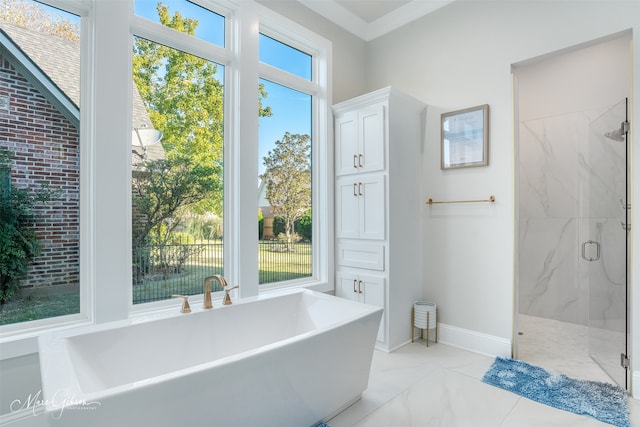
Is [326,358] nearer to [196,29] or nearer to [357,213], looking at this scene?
[357,213]

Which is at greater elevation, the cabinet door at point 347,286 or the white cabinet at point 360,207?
the white cabinet at point 360,207

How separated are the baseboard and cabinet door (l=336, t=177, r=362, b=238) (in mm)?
1200

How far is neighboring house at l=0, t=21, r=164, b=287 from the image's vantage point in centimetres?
189

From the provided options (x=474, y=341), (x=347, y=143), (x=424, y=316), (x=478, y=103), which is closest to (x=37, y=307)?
(x=347, y=143)

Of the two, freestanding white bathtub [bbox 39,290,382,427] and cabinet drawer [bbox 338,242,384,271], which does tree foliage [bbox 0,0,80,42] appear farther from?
cabinet drawer [bbox 338,242,384,271]

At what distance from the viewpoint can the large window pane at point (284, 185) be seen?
118 inches

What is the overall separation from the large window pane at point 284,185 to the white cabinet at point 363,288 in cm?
34

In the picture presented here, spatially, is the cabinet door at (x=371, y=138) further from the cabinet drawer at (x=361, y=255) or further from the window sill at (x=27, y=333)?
the window sill at (x=27, y=333)

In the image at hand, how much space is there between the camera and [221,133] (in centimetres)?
272

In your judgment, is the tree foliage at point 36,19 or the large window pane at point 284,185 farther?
the large window pane at point 284,185

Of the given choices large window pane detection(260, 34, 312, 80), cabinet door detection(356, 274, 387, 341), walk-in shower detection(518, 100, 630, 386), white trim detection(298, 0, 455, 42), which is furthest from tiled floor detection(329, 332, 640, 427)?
white trim detection(298, 0, 455, 42)

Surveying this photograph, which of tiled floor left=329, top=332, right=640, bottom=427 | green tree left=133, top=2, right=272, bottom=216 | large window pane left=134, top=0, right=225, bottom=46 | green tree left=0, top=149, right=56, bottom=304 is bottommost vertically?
tiled floor left=329, top=332, right=640, bottom=427

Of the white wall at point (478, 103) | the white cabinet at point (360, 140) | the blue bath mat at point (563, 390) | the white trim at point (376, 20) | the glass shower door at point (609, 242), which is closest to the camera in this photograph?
the blue bath mat at point (563, 390)

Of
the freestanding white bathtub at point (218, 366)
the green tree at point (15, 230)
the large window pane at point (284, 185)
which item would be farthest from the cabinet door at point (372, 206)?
the green tree at point (15, 230)
